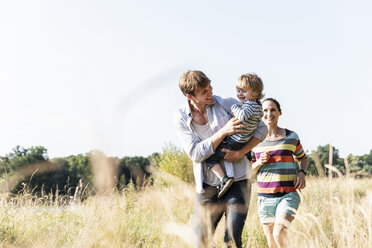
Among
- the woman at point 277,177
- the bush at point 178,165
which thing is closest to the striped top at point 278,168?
the woman at point 277,177

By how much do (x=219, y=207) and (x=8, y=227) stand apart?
273 cm

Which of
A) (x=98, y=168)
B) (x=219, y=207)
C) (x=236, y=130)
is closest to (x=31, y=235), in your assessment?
(x=219, y=207)

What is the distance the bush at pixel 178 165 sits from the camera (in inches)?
531

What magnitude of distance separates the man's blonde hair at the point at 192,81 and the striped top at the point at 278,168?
1202mm

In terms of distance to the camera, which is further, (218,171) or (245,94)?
(245,94)

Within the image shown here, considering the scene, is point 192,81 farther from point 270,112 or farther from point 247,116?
point 270,112

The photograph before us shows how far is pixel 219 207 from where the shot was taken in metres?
2.91

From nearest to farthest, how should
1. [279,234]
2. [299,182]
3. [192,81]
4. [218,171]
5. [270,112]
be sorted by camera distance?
[192,81], [218,171], [279,234], [299,182], [270,112]

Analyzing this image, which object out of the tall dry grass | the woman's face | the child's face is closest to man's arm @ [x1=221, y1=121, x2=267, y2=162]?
the child's face

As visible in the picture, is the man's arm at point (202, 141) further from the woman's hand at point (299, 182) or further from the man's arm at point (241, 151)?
the woman's hand at point (299, 182)

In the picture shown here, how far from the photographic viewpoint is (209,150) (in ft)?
9.15

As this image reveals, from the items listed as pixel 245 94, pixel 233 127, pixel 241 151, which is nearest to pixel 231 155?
pixel 241 151

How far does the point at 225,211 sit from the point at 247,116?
74 cm

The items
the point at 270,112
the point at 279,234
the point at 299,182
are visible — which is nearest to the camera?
the point at 279,234
